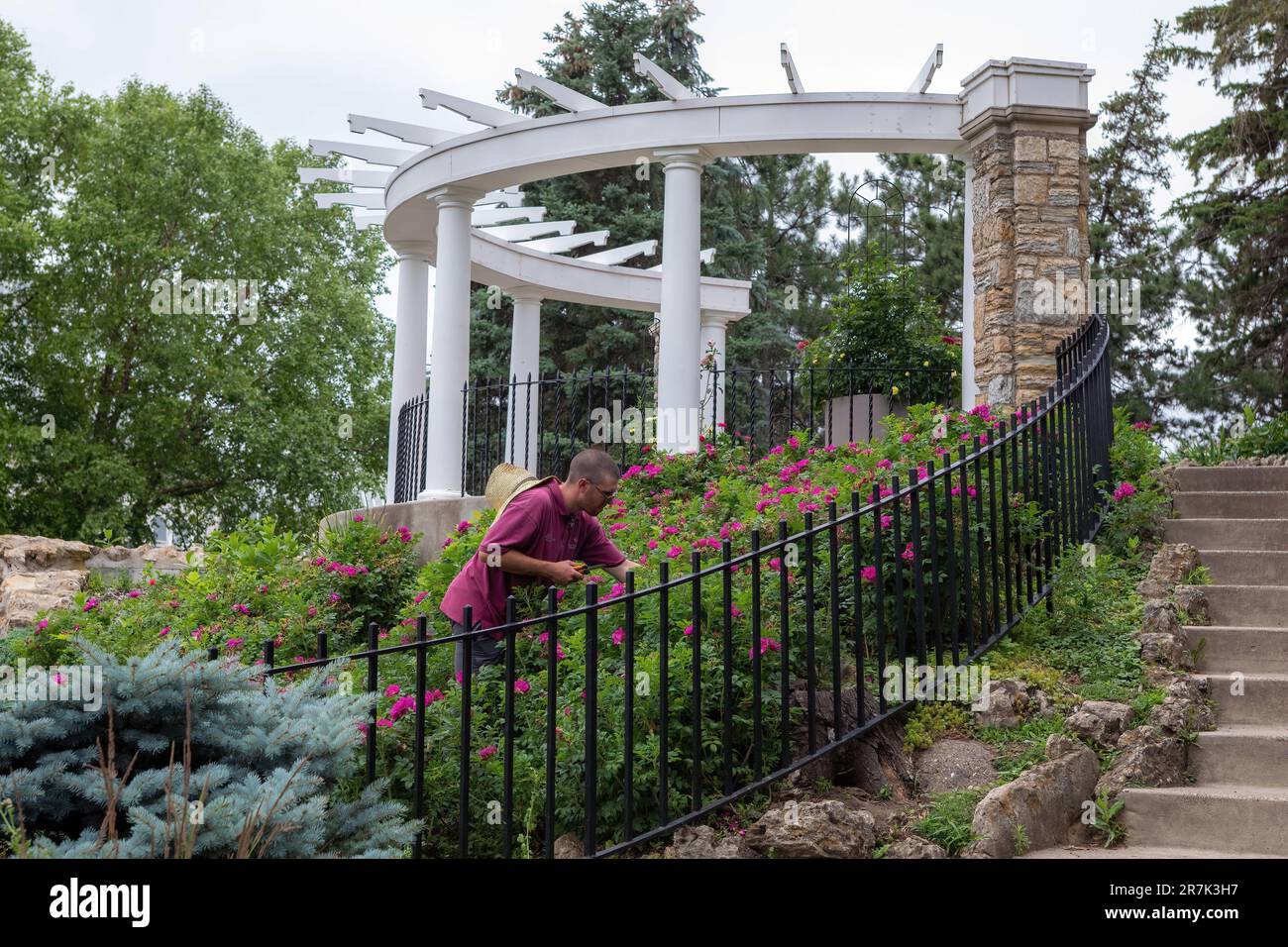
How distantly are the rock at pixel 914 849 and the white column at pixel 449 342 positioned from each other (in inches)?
268

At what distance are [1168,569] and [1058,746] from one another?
6.78ft

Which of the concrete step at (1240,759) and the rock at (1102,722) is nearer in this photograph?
the concrete step at (1240,759)

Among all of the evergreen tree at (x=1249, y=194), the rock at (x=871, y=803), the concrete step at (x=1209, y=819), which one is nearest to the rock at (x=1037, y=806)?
the concrete step at (x=1209, y=819)

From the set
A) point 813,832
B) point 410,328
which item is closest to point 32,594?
point 410,328

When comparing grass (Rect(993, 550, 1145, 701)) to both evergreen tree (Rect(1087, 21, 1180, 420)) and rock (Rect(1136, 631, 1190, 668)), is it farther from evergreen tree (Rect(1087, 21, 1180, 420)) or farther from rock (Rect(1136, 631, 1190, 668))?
evergreen tree (Rect(1087, 21, 1180, 420))

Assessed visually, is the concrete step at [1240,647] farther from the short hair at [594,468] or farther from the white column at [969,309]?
the white column at [969,309]

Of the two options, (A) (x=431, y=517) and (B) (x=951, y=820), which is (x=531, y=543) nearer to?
(B) (x=951, y=820)

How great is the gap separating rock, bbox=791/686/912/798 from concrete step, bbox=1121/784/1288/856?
88cm

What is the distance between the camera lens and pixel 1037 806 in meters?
4.26

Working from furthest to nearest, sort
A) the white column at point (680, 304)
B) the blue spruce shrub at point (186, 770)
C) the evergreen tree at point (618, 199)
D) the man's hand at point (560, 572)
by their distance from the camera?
the evergreen tree at point (618, 199)
the white column at point (680, 304)
the man's hand at point (560, 572)
the blue spruce shrub at point (186, 770)

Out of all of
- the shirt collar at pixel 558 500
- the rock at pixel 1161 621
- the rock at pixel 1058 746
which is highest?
the shirt collar at pixel 558 500

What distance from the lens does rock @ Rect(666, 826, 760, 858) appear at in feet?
13.2

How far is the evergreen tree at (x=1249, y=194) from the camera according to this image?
1648 cm

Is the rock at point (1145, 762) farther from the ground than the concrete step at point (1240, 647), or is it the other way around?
the concrete step at point (1240, 647)
